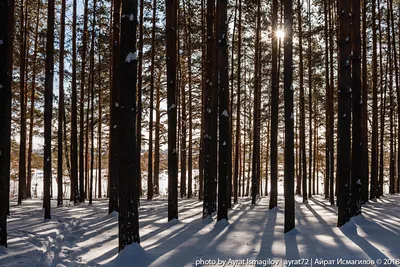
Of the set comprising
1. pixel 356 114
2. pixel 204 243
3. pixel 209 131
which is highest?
pixel 356 114

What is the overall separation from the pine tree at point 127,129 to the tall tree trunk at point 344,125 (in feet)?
17.8

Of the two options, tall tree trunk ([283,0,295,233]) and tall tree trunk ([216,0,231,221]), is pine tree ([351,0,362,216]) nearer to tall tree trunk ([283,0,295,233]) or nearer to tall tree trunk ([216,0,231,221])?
tall tree trunk ([283,0,295,233])

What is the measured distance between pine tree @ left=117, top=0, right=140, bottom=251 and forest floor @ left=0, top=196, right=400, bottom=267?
1.29 feet

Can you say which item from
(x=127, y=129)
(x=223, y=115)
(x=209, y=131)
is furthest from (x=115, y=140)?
(x=127, y=129)

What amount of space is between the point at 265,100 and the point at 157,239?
1928 centimetres

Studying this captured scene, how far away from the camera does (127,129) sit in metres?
6.03

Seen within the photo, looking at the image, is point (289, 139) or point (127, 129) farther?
point (289, 139)

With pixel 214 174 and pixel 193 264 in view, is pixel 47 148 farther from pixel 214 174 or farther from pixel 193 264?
pixel 193 264

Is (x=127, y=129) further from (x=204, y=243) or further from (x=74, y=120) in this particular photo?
(x=74, y=120)

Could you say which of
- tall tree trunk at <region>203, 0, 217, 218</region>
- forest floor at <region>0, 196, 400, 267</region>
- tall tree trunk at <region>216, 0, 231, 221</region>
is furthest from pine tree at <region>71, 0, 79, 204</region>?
tall tree trunk at <region>216, 0, 231, 221</region>

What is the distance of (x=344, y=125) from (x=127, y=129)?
563 cm

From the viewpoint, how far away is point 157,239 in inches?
292

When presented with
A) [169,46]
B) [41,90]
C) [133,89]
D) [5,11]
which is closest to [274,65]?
[169,46]

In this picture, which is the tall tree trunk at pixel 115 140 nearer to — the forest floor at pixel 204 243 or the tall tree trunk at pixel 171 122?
the forest floor at pixel 204 243
